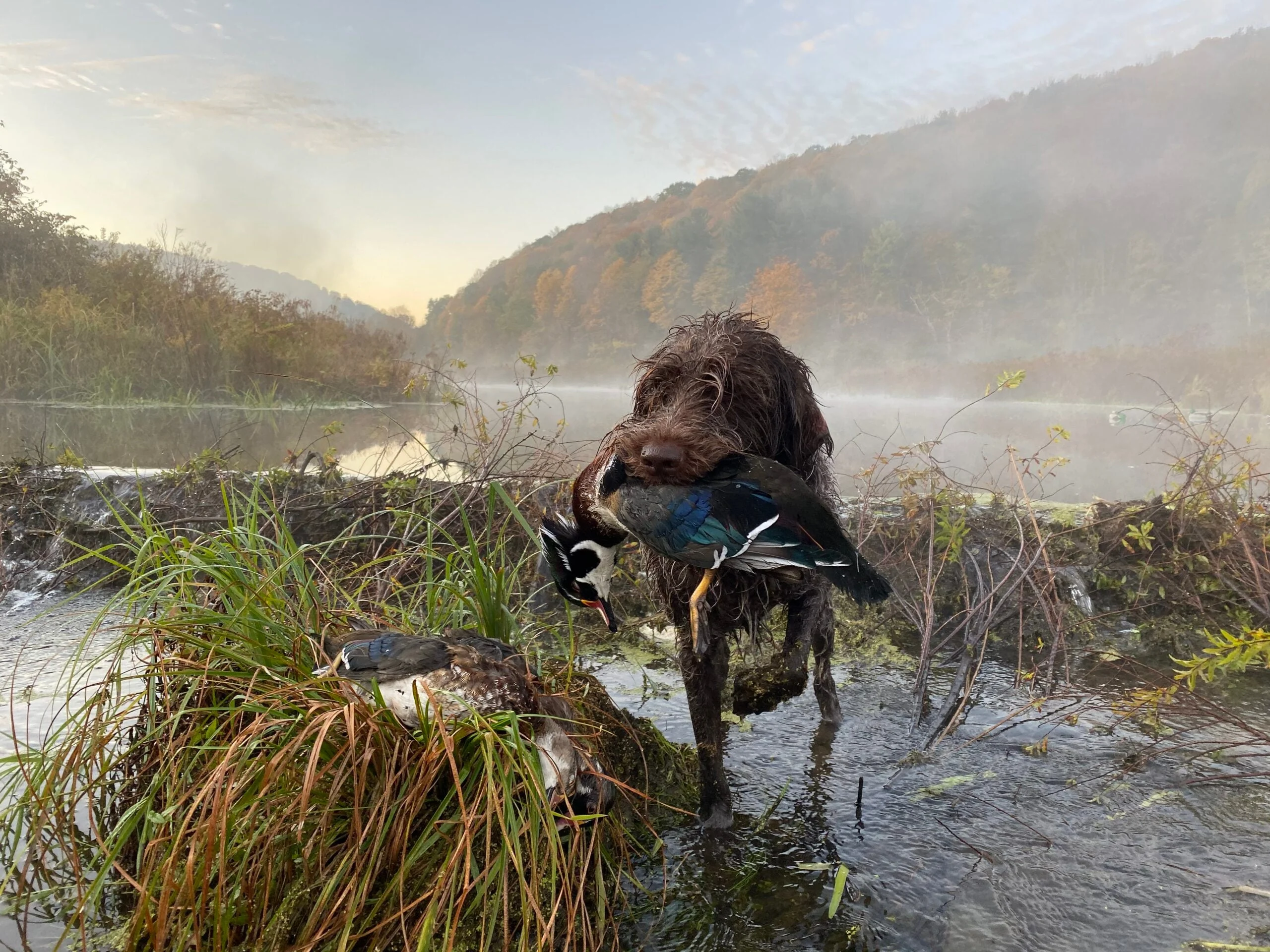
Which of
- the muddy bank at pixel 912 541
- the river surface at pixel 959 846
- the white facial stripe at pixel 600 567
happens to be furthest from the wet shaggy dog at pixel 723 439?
the muddy bank at pixel 912 541

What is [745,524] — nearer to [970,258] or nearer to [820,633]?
[820,633]

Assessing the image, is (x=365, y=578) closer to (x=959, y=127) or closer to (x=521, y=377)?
(x=521, y=377)

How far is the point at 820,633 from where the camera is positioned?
3574 mm

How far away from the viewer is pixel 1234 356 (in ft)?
92.8

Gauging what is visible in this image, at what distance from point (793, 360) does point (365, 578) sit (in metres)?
2.14

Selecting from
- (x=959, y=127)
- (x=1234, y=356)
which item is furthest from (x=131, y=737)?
(x=959, y=127)

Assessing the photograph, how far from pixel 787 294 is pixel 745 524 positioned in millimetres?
44376

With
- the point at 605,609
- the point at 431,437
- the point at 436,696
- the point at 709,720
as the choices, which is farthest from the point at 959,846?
the point at 431,437

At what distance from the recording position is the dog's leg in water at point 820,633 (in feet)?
9.79

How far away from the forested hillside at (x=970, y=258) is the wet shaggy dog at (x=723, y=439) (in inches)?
1366

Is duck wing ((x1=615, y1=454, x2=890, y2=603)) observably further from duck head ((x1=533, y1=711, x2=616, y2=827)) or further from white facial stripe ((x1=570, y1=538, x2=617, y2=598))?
duck head ((x1=533, y1=711, x2=616, y2=827))

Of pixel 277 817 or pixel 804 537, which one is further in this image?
pixel 804 537

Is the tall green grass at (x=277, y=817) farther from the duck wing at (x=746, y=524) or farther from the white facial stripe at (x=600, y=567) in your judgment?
the duck wing at (x=746, y=524)

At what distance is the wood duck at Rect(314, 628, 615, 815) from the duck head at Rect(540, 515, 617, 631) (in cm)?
41
